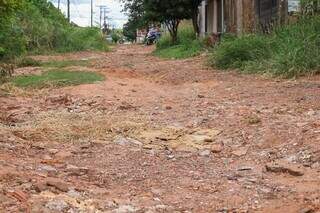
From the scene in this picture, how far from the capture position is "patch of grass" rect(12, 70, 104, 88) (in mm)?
11719

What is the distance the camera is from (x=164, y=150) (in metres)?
6.14

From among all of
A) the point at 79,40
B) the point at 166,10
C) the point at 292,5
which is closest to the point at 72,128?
the point at 292,5

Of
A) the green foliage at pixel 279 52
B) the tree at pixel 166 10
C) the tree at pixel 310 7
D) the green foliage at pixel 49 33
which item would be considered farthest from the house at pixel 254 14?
the green foliage at pixel 49 33

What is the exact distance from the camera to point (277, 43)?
12.4 metres

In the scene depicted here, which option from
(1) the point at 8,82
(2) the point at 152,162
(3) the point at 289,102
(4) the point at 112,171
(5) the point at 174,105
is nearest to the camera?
(4) the point at 112,171

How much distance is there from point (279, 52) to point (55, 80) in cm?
453

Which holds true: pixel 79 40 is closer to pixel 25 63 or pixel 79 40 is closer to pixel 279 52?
pixel 25 63

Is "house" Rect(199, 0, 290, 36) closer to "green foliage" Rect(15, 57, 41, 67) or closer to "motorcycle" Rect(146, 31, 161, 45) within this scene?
"green foliage" Rect(15, 57, 41, 67)

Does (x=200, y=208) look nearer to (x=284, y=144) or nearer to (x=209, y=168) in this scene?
(x=209, y=168)

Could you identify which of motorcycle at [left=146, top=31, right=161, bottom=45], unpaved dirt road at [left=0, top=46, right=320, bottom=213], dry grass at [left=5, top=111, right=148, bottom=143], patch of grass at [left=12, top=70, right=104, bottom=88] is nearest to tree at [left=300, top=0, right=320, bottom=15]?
unpaved dirt road at [left=0, top=46, right=320, bottom=213]

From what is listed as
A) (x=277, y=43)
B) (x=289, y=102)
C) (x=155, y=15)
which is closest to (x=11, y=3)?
(x=289, y=102)

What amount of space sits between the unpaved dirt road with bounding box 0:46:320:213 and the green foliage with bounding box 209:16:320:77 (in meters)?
0.65

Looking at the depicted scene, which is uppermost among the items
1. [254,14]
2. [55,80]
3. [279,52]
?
[254,14]

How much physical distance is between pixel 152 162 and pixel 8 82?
23.7 ft
